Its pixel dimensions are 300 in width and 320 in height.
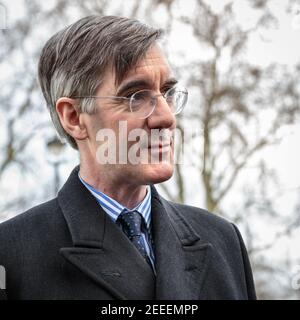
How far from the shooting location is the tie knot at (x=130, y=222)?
2336 mm

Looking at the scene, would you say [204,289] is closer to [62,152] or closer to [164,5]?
[62,152]

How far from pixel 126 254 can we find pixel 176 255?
0.19m

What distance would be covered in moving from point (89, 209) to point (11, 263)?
1.13 feet

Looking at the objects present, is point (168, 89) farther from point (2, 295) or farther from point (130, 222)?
point (2, 295)

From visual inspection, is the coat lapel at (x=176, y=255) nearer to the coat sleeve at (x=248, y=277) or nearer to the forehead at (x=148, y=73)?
the coat sleeve at (x=248, y=277)

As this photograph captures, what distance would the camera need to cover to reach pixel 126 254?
226cm

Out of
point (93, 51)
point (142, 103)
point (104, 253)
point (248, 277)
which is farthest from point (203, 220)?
point (93, 51)

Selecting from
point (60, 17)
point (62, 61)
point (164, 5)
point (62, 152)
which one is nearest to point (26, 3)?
point (60, 17)

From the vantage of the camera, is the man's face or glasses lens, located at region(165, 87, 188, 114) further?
glasses lens, located at region(165, 87, 188, 114)

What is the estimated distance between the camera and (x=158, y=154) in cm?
228

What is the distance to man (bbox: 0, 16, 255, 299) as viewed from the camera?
2.22 metres

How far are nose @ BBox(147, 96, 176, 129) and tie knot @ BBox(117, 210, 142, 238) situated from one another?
34cm

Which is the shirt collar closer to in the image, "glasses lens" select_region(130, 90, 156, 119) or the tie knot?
the tie knot

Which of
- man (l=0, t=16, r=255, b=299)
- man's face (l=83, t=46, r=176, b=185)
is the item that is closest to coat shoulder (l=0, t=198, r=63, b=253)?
man (l=0, t=16, r=255, b=299)
